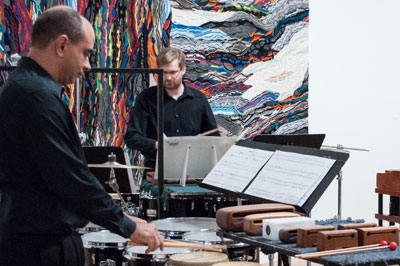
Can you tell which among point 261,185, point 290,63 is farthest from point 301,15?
point 261,185

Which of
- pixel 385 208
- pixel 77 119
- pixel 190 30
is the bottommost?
pixel 385 208

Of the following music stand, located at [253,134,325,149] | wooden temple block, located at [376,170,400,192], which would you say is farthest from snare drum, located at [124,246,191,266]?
wooden temple block, located at [376,170,400,192]

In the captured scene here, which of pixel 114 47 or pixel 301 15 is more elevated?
pixel 301 15

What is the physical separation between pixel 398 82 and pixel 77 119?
121 inches

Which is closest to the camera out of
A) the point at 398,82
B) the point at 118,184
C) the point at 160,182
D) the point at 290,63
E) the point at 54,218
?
the point at 54,218

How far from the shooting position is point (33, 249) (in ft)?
6.63

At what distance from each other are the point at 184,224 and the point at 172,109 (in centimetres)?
145

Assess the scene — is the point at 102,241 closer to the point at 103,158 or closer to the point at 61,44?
the point at 103,158

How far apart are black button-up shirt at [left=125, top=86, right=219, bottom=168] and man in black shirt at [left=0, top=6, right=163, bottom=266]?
7.00ft

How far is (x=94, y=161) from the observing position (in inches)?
147

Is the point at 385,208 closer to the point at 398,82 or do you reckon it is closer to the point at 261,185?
the point at 398,82

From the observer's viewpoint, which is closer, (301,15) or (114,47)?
(114,47)

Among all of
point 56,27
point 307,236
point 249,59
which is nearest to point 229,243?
point 307,236

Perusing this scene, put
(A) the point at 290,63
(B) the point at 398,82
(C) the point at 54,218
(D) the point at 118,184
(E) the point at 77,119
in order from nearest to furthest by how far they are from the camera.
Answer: (C) the point at 54,218, (D) the point at 118,184, (E) the point at 77,119, (A) the point at 290,63, (B) the point at 398,82
